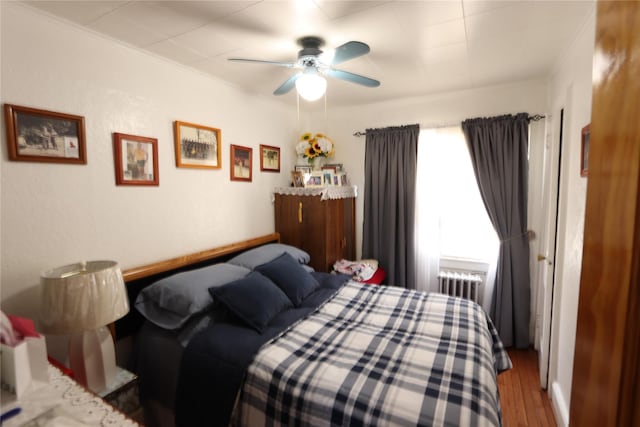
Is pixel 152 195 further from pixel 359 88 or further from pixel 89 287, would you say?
pixel 359 88

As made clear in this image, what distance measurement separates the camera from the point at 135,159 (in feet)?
6.48

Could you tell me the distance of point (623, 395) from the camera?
0.46 metres

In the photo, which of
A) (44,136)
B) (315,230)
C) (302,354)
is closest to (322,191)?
(315,230)

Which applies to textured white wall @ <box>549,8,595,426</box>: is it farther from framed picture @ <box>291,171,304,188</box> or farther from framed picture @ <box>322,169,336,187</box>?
framed picture @ <box>291,171,304,188</box>

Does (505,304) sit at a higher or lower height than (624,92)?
lower

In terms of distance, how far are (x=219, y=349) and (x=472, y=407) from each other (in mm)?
1233

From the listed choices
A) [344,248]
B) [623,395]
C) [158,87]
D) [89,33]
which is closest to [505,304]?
[344,248]

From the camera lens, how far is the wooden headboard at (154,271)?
6.22ft

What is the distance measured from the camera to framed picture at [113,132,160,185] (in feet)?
6.15

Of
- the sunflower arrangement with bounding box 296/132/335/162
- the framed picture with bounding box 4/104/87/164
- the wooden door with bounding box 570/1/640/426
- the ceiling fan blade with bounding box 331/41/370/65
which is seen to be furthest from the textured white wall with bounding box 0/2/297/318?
the wooden door with bounding box 570/1/640/426

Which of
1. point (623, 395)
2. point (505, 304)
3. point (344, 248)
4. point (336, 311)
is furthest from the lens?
point (344, 248)

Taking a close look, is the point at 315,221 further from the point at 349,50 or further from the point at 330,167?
the point at 349,50

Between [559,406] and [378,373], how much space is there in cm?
149

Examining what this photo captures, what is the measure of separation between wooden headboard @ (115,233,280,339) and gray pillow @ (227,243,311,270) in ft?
0.44
